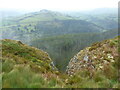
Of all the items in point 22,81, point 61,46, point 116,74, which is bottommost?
point 61,46

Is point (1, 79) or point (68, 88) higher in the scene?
point (1, 79)

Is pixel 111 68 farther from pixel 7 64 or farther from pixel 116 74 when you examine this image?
pixel 7 64

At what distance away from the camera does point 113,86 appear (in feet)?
19.3

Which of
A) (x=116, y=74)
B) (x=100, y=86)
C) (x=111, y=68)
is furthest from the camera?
(x=111, y=68)

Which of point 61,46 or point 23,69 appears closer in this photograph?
point 23,69

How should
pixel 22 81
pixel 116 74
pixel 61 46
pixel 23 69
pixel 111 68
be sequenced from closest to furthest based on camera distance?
pixel 22 81 → pixel 23 69 → pixel 116 74 → pixel 111 68 → pixel 61 46

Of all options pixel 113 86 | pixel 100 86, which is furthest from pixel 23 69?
pixel 113 86

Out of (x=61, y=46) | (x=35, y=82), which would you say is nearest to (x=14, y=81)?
(x=35, y=82)

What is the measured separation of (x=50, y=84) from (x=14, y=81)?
1456mm

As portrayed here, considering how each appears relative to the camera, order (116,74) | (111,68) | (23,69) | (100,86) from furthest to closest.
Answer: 1. (111,68)
2. (116,74)
3. (23,69)
4. (100,86)

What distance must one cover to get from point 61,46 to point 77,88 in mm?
149300

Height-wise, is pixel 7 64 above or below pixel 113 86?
above

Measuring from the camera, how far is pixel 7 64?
296 inches

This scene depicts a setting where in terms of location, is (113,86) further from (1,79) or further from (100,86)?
(1,79)
